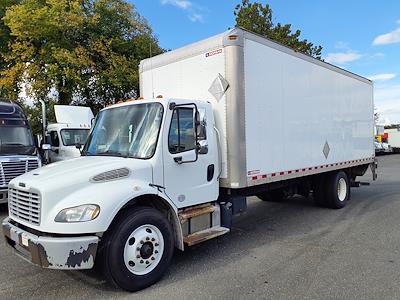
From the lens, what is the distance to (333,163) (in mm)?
8930

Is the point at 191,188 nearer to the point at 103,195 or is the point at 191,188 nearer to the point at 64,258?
the point at 103,195

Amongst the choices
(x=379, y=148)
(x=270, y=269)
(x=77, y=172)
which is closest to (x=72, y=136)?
(x=77, y=172)

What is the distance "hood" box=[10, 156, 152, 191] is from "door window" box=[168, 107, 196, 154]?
19.7 inches

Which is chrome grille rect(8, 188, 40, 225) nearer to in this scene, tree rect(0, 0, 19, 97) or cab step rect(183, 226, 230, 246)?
cab step rect(183, 226, 230, 246)

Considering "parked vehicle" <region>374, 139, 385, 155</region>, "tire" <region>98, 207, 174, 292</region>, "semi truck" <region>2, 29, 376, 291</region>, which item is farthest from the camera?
"parked vehicle" <region>374, 139, 385, 155</region>

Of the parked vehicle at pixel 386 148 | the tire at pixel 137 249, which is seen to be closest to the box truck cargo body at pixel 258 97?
the tire at pixel 137 249

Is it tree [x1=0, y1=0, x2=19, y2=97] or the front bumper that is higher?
tree [x1=0, y1=0, x2=19, y2=97]

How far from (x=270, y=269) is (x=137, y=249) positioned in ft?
6.17

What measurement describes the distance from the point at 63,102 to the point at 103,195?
19.4m

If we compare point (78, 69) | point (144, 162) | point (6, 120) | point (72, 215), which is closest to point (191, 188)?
point (144, 162)

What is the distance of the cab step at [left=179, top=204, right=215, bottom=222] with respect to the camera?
5286 mm

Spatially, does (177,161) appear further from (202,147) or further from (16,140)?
(16,140)

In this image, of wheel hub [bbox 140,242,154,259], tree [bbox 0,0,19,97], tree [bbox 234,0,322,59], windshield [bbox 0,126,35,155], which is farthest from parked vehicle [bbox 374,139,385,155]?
wheel hub [bbox 140,242,154,259]

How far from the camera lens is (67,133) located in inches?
564
